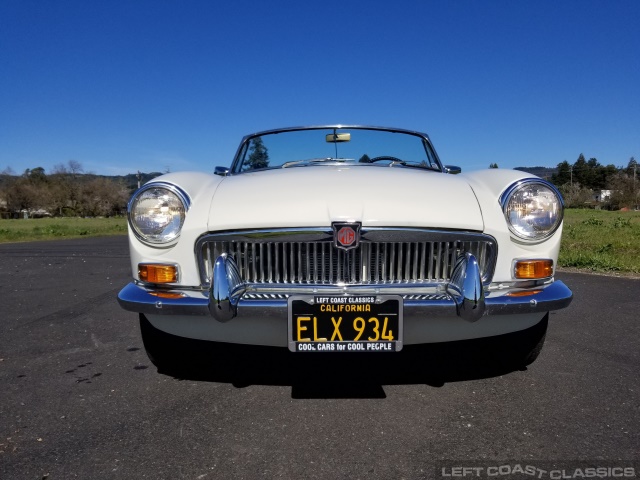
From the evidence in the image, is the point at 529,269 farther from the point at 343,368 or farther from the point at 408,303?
the point at 343,368

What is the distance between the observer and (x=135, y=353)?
296 centimetres

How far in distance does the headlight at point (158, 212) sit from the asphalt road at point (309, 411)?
74 cm

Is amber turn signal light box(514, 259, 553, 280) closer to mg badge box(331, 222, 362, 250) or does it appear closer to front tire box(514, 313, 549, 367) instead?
front tire box(514, 313, 549, 367)

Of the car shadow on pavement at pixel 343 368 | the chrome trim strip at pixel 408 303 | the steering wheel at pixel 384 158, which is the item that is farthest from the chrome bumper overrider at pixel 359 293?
the steering wheel at pixel 384 158

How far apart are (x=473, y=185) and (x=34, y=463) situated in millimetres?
2230

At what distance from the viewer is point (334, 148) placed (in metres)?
3.57

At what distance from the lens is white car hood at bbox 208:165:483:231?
215 cm

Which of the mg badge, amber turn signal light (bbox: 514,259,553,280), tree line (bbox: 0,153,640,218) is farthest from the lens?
tree line (bbox: 0,153,640,218)

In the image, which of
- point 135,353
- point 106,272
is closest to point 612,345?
point 135,353

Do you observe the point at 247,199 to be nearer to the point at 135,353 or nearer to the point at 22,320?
the point at 135,353

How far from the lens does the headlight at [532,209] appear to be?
2.29 meters

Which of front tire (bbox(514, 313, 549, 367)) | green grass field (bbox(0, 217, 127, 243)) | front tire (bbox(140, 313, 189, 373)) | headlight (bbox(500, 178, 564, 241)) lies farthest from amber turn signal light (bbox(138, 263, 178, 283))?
green grass field (bbox(0, 217, 127, 243))

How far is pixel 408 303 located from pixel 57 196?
88.1m

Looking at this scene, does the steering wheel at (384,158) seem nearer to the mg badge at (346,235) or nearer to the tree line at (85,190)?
the mg badge at (346,235)
